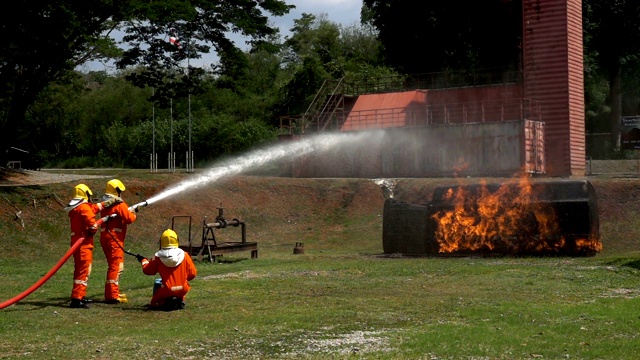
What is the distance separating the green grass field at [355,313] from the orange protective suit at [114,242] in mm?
471

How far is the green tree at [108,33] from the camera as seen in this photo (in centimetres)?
3319

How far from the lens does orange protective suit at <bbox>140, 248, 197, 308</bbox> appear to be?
13.9 metres

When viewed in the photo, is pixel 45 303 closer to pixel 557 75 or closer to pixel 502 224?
pixel 502 224

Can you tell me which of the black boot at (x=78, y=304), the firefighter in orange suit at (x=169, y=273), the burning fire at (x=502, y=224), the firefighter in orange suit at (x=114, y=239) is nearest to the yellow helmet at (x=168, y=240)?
the firefighter in orange suit at (x=169, y=273)

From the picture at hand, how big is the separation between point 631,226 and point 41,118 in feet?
214

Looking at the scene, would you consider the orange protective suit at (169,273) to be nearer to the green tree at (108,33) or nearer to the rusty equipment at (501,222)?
the rusty equipment at (501,222)

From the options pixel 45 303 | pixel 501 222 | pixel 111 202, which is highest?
pixel 111 202

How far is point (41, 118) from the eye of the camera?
8106 cm

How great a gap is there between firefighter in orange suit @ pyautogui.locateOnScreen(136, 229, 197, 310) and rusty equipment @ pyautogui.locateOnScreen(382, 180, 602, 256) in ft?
41.3

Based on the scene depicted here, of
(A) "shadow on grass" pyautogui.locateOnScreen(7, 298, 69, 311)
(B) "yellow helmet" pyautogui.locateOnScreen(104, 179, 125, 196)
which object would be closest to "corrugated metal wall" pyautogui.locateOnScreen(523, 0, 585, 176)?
(B) "yellow helmet" pyautogui.locateOnScreen(104, 179, 125, 196)

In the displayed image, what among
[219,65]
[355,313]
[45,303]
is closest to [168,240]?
[45,303]

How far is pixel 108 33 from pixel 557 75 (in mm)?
24044

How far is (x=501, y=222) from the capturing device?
2439 cm

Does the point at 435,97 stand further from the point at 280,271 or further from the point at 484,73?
the point at 280,271
